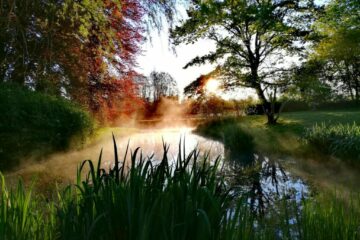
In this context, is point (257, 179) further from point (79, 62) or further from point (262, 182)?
point (79, 62)

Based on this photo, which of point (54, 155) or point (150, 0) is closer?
point (150, 0)

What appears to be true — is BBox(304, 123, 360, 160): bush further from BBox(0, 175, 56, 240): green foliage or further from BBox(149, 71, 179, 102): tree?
BBox(149, 71, 179, 102): tree

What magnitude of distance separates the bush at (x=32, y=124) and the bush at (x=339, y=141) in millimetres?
6855

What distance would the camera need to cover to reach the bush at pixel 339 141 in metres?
7.73

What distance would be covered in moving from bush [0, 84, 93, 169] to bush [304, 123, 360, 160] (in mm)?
6855

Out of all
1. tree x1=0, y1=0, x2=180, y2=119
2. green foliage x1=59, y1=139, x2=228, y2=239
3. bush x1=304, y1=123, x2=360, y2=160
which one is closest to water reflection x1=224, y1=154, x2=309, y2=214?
bush x1=304, y1=123, x2=360, y2=160

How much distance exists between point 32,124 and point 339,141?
7.46m

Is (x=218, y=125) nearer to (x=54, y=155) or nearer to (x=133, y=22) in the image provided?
(x=133, y=22)

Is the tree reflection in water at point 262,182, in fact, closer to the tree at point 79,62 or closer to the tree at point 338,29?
the tree at point 79,62

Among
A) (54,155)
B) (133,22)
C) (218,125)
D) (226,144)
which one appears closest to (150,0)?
(54,155)

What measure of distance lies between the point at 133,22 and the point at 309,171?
973 centimetres

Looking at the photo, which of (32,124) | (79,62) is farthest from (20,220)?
(79,62)

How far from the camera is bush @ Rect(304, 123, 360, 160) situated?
25.3ft

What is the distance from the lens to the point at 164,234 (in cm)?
176
